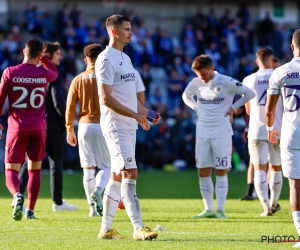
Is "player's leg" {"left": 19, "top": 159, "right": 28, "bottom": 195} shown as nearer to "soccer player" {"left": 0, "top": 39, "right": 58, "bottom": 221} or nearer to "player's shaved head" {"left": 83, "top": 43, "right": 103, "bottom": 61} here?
"soccer player" {"left": 0, "top": 39, "right": 58, "bottom": 221}

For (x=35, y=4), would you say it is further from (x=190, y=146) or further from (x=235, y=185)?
(x=235, y=185)

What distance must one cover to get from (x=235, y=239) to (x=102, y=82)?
2360 mm

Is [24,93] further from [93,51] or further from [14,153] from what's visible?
[93,51]

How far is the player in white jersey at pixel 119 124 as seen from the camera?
9.00 metres

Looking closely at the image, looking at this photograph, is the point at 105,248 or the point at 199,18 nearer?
the point at 105,248

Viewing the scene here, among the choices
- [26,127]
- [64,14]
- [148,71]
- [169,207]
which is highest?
[64,14]

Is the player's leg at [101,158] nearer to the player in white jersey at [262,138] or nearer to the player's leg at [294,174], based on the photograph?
the player in white jersey at [262,138]

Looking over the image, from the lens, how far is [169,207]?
1373 cm

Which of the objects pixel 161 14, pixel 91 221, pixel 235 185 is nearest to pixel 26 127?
pixel 91 221

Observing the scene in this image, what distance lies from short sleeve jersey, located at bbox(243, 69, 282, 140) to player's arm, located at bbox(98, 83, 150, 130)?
4216 millimetres

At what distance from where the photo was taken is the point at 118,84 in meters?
9.16

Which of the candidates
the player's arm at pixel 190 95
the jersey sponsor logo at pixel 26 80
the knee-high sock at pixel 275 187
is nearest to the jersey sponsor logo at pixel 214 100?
the player's arm at pixel 190 95

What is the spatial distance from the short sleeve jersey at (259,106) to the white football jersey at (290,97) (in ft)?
12.6

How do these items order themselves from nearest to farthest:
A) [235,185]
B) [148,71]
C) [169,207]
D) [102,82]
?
[102,82]
[169,207]
[235,185]
[148,71]
